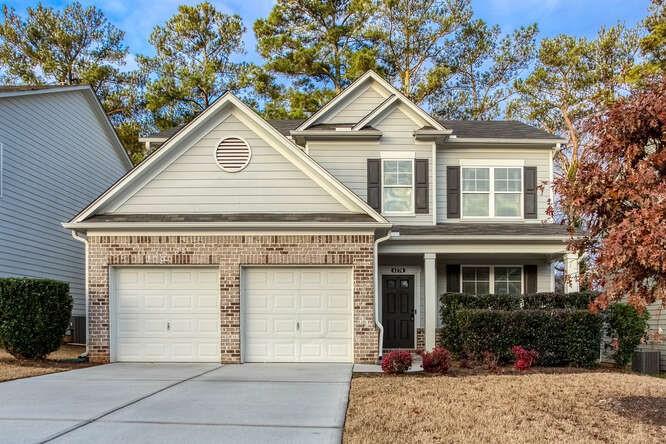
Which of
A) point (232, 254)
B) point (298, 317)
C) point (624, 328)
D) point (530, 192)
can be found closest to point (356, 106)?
point (530, 192)

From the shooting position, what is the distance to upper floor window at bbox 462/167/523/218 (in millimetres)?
15492

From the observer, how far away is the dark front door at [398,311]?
15.2m

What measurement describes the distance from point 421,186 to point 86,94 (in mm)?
11236

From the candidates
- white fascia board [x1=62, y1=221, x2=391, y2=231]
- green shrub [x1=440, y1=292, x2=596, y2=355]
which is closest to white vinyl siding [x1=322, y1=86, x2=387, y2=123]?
white fascia board [x1=62, y1=221, x2=391, y2=231]

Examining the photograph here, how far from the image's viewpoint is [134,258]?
39.5 feet

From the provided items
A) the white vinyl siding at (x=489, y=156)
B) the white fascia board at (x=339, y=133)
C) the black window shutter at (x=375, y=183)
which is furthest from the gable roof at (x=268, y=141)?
the white vinyl siding at (x=489, y=156)

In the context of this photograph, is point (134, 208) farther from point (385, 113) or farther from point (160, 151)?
point (385, 113)

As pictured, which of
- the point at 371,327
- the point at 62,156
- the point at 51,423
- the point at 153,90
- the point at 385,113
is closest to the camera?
the point at 51,423

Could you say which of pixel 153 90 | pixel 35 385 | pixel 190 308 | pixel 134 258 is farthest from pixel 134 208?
pixel 153 90

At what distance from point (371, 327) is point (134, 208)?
561 centimetres

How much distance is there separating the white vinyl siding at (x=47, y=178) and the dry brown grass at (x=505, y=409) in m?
10.4

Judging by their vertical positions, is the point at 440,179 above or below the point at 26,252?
above

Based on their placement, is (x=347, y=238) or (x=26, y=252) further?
(x=26, y=252)

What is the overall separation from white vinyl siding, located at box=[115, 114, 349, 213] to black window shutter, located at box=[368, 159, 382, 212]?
2898 mm
